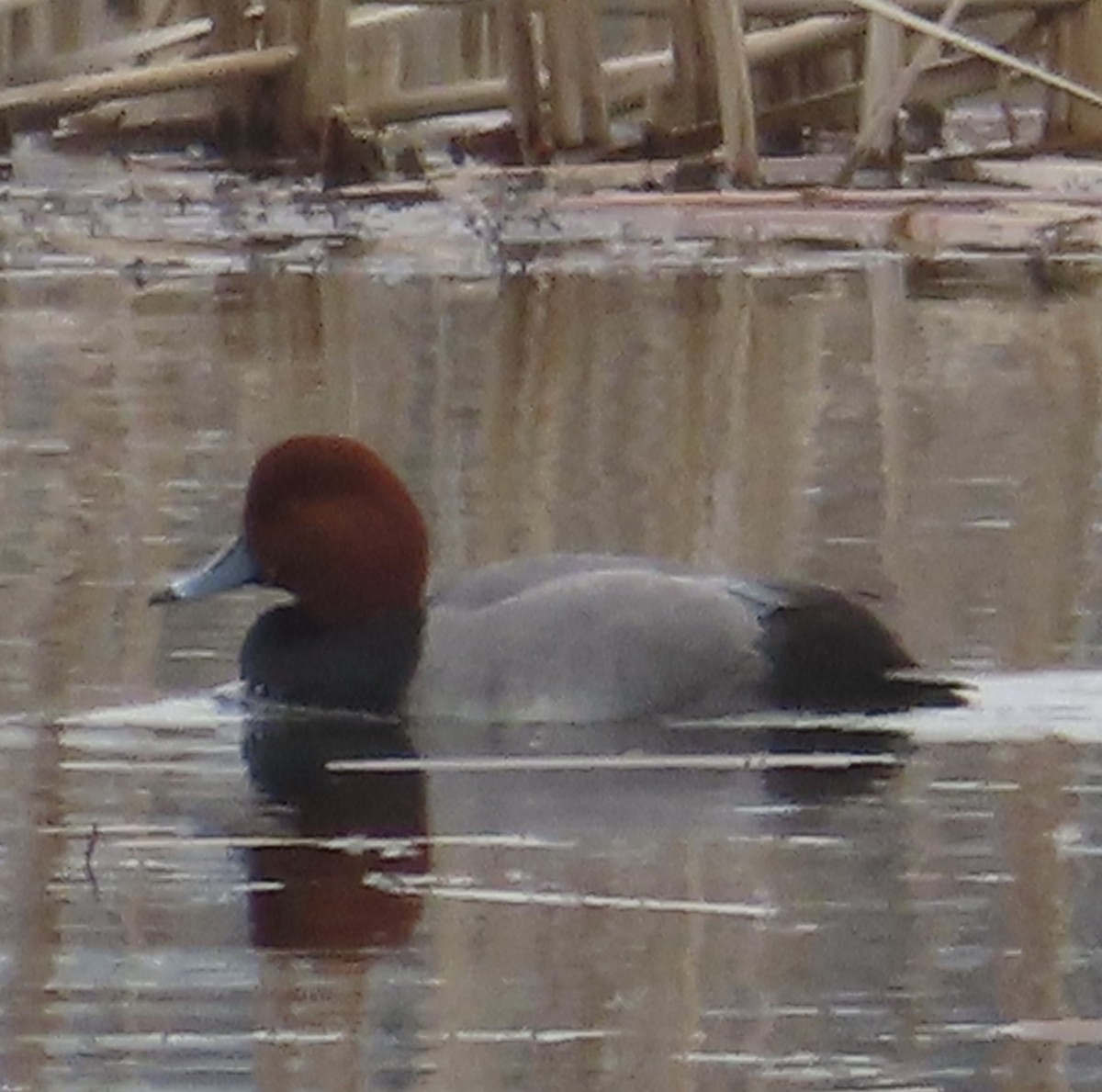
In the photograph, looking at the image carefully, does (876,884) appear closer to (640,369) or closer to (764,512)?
(764,512)

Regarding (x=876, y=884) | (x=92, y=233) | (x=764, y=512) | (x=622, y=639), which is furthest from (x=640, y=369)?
(x=876, y=884)

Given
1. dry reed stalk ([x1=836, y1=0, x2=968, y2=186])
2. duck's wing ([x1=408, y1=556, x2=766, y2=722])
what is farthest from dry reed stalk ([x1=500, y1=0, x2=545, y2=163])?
duck's wing ([x1=408, y1=556, x2=766, y2=722])

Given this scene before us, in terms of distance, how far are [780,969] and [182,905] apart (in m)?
0.70

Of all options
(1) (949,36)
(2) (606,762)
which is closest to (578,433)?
(1) (949,36)

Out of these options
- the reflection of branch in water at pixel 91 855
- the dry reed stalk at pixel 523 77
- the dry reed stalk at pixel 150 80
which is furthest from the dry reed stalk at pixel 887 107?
the reflection of branch in water at pixel 91 855

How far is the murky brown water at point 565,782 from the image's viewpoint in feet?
12.9

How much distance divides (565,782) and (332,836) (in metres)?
0.48

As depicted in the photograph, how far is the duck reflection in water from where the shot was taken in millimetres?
4445

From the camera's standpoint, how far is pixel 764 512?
25.0 feet

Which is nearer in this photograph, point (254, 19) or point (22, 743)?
point (22, 743)

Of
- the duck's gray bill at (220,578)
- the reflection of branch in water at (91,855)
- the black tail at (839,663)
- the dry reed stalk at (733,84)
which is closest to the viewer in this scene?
the reflection of branch in water at (91,855)

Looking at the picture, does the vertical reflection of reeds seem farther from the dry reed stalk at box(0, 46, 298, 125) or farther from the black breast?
the dry reed stalk at box(0, 46, 298, 125)

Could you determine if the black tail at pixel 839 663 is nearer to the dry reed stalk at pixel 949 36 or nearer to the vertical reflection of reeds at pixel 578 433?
the vertical reflection of reeds at pixel 578 433

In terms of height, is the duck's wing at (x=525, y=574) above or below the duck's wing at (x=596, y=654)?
above
